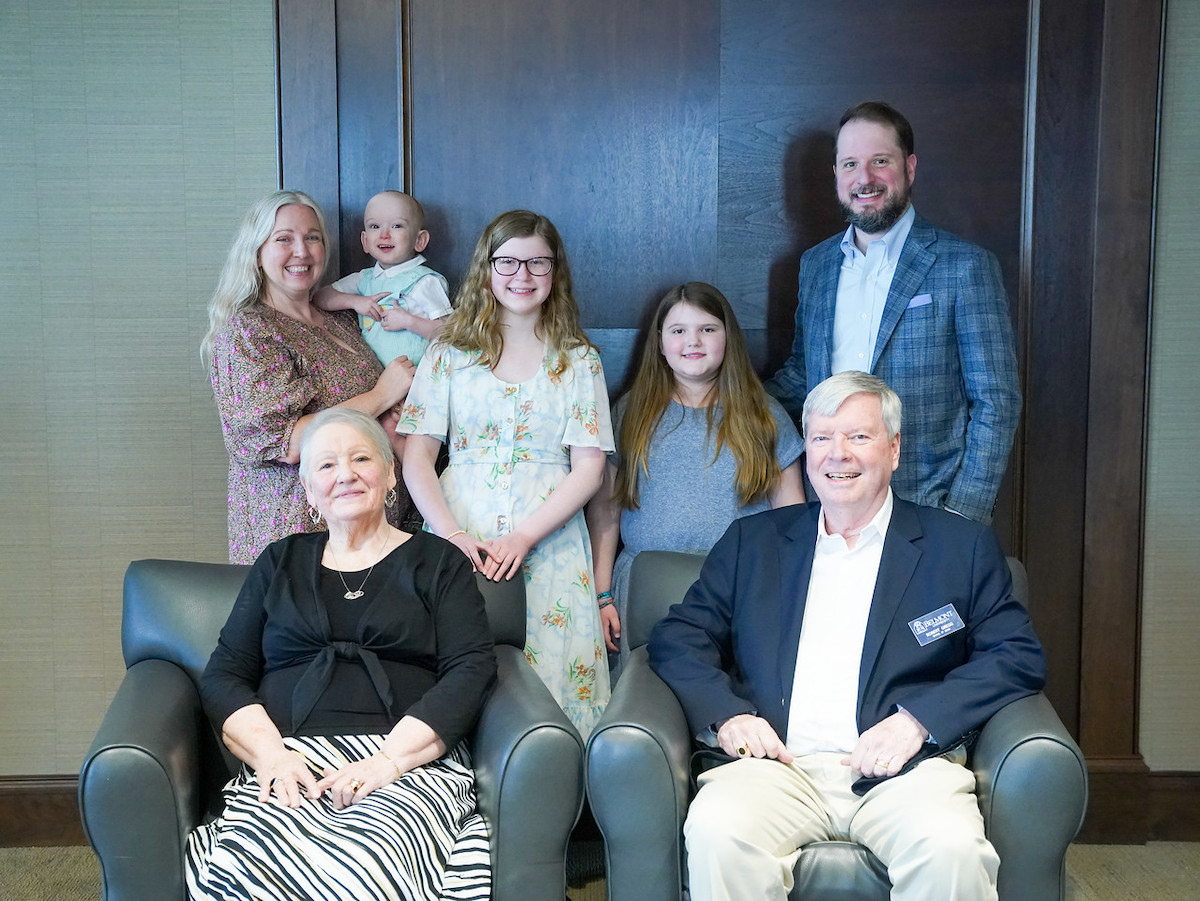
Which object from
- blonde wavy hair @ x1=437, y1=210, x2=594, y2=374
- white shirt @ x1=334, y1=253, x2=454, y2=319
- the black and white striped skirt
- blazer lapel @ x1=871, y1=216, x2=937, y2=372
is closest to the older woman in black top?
the black and white striped skirt

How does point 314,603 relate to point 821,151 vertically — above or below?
below

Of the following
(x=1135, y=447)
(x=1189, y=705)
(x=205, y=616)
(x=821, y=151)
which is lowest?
(x=1189, y=705)

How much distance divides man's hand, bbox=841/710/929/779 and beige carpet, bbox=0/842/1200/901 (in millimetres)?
1061

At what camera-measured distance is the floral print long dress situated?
2979mm

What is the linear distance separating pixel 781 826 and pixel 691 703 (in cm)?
32

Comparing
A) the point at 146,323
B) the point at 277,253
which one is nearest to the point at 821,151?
the point at 277,253

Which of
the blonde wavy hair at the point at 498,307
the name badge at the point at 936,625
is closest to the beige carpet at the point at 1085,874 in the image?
the name badge at the point at 936,625

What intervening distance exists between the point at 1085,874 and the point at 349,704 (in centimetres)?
213

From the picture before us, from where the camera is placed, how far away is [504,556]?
2801 millimetres

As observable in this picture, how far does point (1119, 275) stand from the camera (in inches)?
132

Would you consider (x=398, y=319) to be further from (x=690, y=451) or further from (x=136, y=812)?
(x=136, y=812)

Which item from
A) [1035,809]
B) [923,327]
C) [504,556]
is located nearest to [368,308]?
[504,556]

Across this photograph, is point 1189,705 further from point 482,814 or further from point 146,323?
point 146,323

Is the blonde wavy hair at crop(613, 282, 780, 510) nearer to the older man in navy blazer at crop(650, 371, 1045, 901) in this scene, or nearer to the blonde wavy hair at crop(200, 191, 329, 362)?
the older man in navy blazer at crop(650, 371, 1045, 901)
